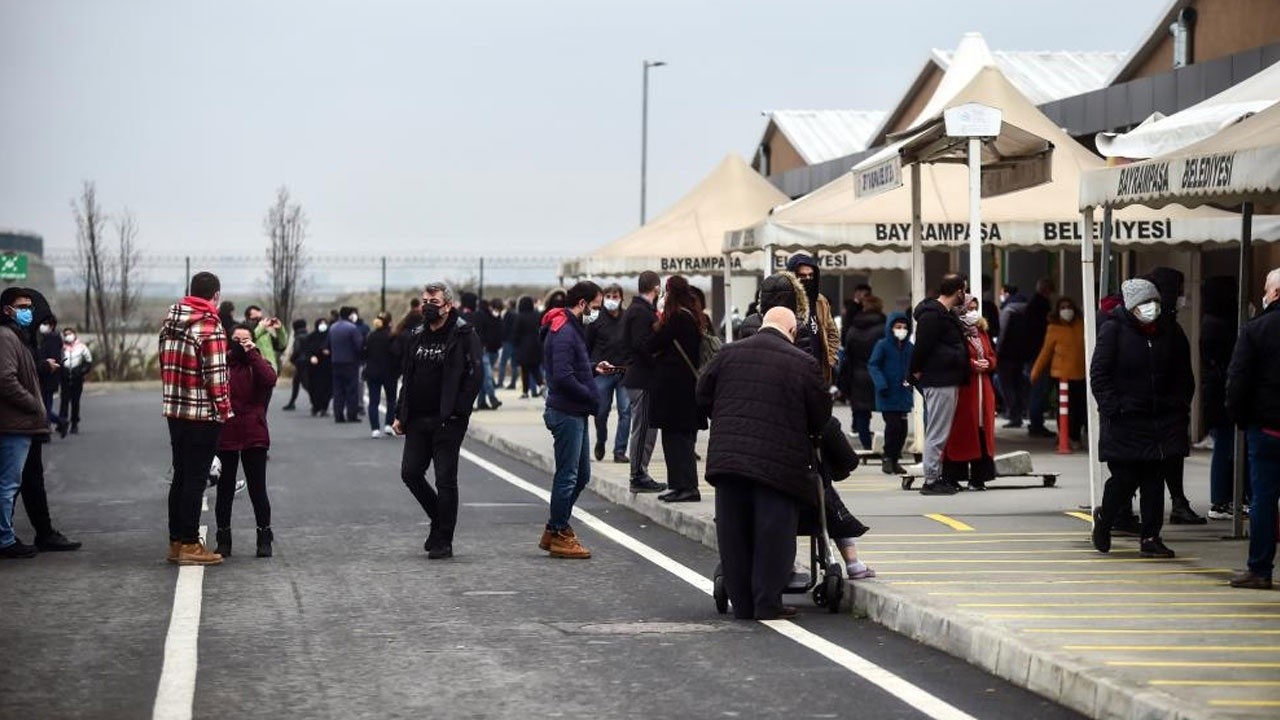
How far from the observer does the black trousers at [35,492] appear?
47.6 feet

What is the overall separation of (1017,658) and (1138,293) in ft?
14.4

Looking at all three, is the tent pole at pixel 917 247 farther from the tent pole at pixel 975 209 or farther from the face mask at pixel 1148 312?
the face mask at pixel 1148 312

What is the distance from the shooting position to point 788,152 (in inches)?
2112

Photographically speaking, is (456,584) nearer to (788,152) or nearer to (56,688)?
(56,688)

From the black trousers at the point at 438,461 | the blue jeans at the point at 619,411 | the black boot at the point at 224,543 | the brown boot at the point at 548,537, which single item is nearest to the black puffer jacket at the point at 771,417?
the brown boot at the point at 548,537

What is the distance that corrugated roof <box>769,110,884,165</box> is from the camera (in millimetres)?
51062

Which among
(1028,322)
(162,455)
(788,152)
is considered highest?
(788,152)

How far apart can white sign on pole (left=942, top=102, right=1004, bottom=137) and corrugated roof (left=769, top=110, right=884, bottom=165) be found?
3179 centimetres

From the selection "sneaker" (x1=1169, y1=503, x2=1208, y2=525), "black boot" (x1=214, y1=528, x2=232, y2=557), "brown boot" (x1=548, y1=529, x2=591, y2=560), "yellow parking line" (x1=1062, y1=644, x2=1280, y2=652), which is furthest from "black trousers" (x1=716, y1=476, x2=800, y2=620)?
"sneaker" (x1=1169, y1=503, x2=1208, y2=525)

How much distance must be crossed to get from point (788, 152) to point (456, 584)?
41.9m

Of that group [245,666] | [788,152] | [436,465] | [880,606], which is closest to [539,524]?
[436,465]

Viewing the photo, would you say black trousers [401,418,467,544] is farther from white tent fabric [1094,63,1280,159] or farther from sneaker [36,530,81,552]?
white tent fabric [1094,63,1280,159]

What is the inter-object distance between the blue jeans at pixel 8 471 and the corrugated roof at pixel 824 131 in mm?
37114

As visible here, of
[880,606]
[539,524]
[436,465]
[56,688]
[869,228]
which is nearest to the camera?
[56,688]
